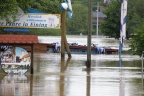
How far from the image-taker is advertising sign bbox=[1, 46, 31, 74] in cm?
2499

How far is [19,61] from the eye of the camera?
24969mm

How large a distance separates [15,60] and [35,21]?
456 centimetres

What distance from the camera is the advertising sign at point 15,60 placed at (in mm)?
24986

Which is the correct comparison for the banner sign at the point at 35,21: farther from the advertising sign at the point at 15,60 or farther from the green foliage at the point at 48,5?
the green foliage at the point at 48,5

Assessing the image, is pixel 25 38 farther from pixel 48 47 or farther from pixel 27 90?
pixel 48 47

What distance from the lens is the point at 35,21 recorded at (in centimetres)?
2911

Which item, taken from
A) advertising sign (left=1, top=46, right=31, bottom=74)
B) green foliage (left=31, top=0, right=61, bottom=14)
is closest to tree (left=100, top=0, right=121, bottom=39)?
green foliage (left=31, top=0, right=61, bottom=14)

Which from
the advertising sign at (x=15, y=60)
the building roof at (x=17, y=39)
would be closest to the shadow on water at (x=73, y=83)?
the advertising sign at (x=15, y=60)

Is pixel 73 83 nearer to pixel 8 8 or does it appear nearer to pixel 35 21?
pixel 35 21

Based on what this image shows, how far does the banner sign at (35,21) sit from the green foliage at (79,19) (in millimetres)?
83308

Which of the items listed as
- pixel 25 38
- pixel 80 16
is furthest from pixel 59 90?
pixel 80 16

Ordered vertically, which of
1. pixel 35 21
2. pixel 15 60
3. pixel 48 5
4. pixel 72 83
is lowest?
pixel 72 83

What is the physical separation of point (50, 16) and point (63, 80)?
6612mm

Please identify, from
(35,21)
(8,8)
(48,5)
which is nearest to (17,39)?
(8,8)
